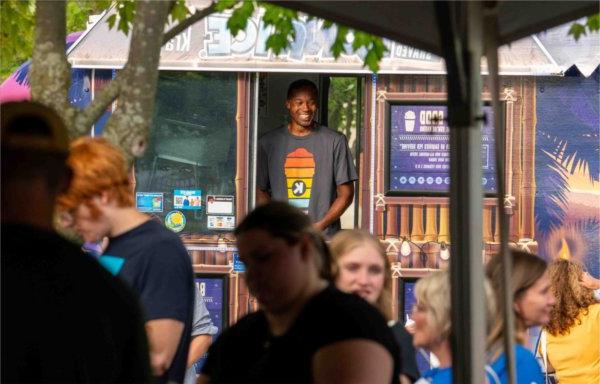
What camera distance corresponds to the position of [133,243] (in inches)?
183

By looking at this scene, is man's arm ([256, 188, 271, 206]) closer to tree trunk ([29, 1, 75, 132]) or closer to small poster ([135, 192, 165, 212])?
small poster ([135, 192, 165, 212])

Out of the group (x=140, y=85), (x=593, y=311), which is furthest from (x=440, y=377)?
(x=593, y=311)

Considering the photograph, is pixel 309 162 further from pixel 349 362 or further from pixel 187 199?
pixel 349 362

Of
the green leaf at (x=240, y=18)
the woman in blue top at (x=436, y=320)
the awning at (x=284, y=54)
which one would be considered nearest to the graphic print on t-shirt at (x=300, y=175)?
the awning at (x=284, y=54)

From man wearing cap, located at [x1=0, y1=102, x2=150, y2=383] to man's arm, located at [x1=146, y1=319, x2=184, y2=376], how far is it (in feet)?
5.33

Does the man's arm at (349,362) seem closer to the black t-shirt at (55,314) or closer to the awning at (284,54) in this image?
the black t-shirt at (55,314)

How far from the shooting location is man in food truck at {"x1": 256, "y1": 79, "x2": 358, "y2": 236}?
1008 cm

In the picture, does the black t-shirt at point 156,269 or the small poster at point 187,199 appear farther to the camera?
the small poster at point 187,199

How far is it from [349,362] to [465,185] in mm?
641

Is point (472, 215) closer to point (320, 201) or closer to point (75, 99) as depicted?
point (320, 201)

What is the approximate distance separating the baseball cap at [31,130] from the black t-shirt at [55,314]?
200mm

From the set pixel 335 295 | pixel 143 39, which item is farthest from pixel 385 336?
pixel 143 39

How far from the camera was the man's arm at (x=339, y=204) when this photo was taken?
9.93 metres

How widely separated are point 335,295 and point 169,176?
278 inches
